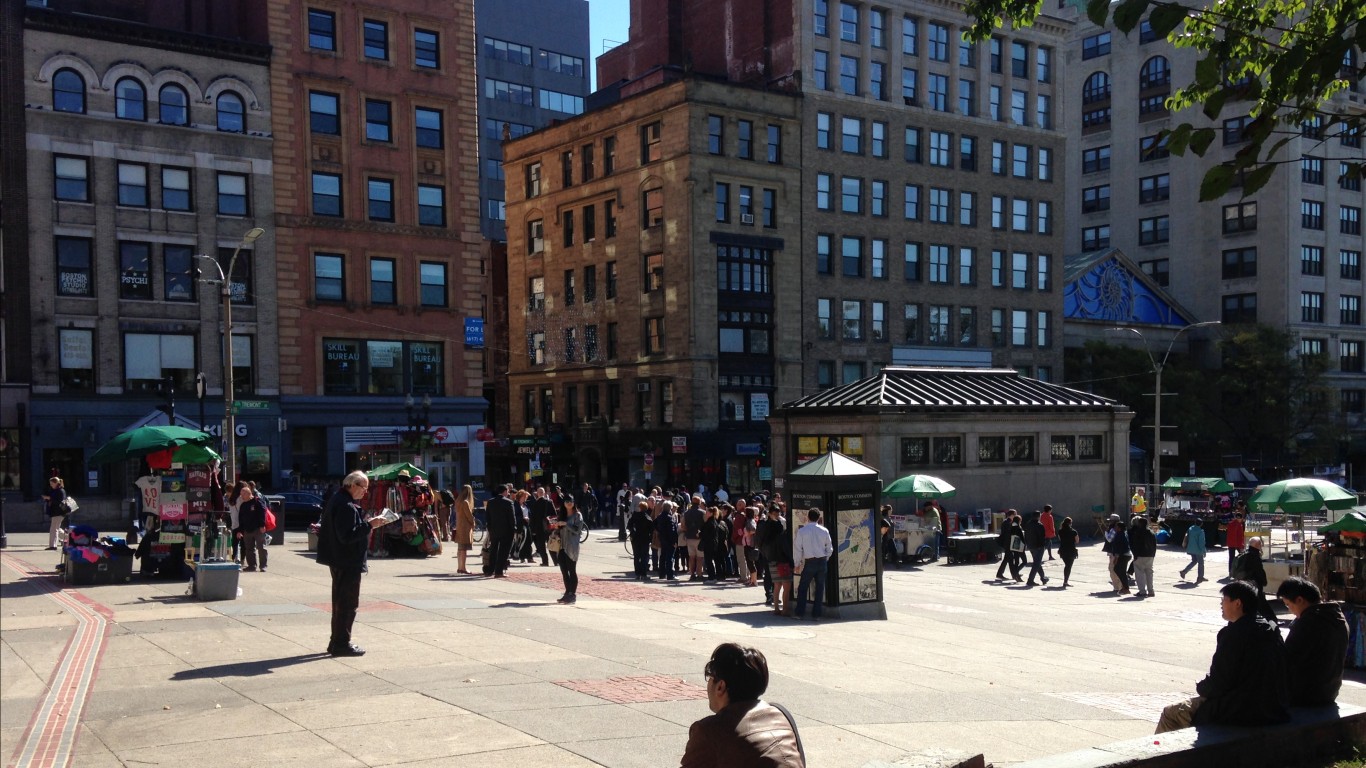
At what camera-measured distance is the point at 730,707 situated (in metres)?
5.56

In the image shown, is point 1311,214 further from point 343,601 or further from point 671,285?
point 343,601

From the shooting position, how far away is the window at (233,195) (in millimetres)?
45562

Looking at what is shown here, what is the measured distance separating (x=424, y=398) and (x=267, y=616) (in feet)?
117

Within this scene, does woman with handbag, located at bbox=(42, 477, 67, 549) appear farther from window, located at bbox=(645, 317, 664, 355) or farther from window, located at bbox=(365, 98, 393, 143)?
window, located at bbox=(645, 317, 664, 355)

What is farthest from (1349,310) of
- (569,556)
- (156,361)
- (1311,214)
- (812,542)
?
(569,556)

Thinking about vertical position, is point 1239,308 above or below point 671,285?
below

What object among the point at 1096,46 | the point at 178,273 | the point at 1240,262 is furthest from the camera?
the point at 1096,46

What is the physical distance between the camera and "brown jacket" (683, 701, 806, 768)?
539cm

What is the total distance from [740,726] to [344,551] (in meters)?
7.23

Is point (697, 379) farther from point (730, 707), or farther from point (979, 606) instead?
point (730, 707)

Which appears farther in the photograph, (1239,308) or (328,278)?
(1239,308)

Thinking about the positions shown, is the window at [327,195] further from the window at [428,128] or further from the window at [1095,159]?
the window at [1095,159]

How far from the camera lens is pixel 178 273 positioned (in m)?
44.6

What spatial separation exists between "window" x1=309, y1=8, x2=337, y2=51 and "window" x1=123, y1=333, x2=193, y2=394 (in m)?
13.1
